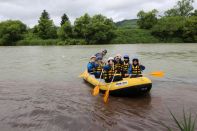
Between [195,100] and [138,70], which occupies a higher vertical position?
[138,70]

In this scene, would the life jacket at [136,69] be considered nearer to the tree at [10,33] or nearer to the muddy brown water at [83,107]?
the muddy brown water at [83,107]


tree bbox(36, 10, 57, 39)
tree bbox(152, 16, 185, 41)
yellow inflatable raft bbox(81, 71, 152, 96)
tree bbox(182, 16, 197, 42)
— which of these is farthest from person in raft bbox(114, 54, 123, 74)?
tree bbox(36, 10, 57, 39)

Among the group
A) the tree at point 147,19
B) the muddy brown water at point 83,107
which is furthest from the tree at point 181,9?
the muddy brown water at point 83,107

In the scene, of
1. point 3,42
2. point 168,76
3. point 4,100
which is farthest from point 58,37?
point 4,100

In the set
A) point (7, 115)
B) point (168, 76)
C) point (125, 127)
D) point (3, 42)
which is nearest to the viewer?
point (125, 127)

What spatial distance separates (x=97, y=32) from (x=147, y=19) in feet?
45.9

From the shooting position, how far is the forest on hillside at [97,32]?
49.7m

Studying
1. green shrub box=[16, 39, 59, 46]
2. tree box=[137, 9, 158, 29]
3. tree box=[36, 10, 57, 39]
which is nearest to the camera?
green shrub box=[16, 39, 59, 46]

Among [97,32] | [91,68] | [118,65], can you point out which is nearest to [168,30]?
[97,32]

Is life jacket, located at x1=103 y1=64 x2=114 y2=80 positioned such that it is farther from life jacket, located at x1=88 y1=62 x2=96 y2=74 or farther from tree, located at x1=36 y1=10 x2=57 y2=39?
tree, located at x1=36 y1=10 x2=57 y2=39

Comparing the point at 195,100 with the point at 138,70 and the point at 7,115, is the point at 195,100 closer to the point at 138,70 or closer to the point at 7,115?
the point at 138,70

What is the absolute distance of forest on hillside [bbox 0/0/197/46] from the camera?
4972cm

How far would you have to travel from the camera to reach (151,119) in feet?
22.7

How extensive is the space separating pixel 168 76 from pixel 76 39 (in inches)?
1496
